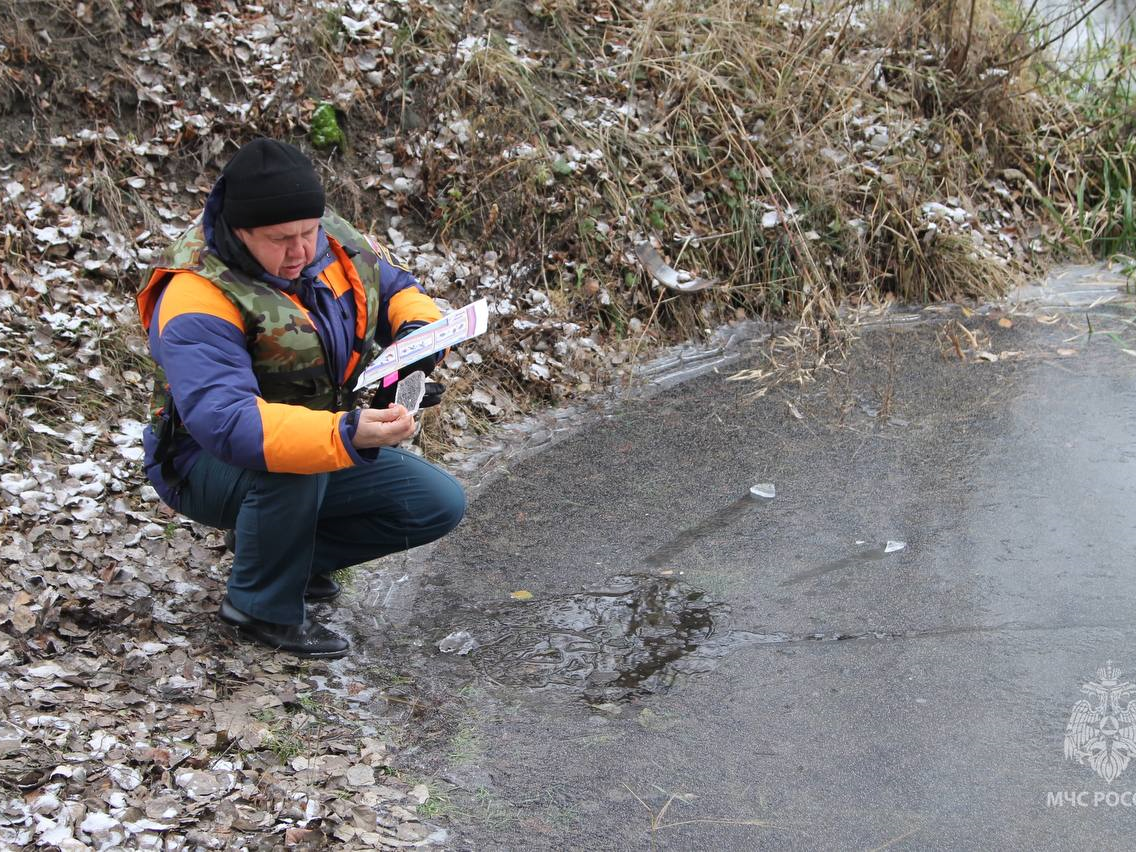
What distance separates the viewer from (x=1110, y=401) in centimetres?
606

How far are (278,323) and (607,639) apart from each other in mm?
1590

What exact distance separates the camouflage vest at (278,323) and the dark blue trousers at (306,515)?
270 mm

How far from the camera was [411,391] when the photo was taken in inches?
143

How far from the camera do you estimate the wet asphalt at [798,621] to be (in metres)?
3.25

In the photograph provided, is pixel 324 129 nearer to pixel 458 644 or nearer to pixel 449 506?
pixel 449 506

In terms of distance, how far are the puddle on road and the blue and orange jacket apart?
100 cm

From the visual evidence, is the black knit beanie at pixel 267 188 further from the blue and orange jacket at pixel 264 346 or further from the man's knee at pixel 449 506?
the man's knee at pixel 449 506

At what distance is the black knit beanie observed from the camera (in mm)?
3572

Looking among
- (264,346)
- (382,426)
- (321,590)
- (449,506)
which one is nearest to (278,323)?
(264,346)

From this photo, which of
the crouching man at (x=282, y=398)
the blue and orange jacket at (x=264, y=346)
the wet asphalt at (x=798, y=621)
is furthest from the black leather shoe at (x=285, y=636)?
the blue and orange jacket at (x=264, y=346)

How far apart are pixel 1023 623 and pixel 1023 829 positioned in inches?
44.6

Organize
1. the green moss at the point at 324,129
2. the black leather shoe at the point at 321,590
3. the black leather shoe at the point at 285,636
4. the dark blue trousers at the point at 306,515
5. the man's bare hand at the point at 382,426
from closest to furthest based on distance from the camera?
the man's bare hand at the point at 382,426, the dark blue trousers at the point at 306,515, the black leather shoe at the point at 285,636, the black leather shoe at the point at 321,590, the green moss at the point at 324,129

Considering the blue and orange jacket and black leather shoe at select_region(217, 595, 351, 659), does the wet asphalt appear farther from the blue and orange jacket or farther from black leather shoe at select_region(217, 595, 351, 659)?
the blue and orange jacket

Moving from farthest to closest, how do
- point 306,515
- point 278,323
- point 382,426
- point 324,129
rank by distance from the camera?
1. point 324,129
2. point 306,515
3. point 278,323
4. point 382,426
